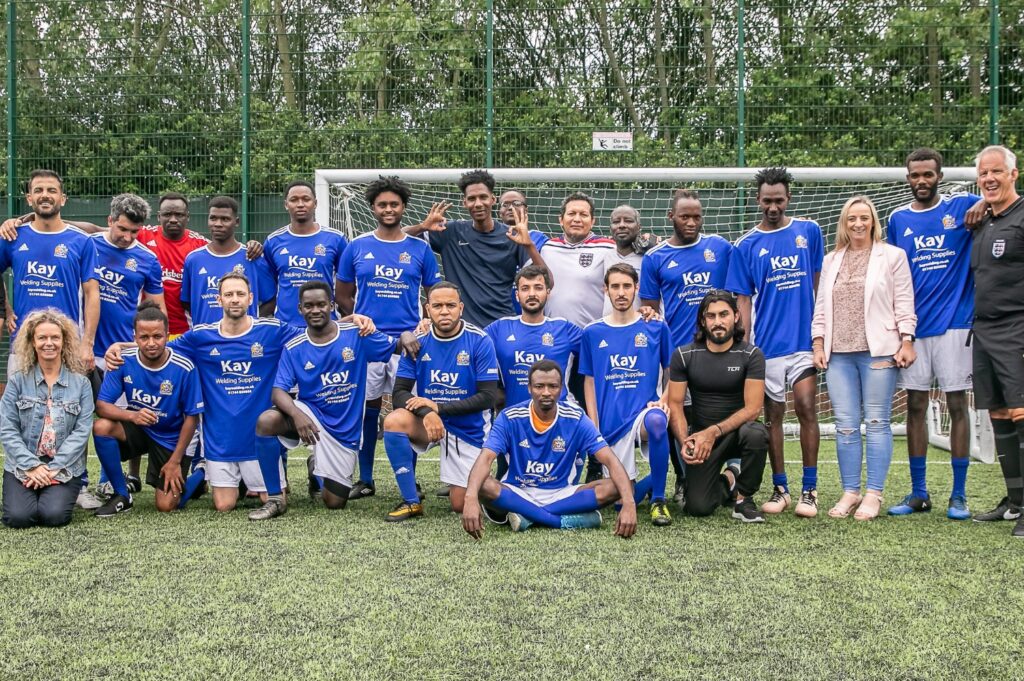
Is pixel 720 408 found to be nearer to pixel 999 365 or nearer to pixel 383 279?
pixel 999 365

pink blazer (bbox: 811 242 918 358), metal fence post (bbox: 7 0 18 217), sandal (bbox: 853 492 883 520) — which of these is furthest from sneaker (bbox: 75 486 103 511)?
metal fence post (bbox: 7 0 18 217)

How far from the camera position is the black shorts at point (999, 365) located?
4719 millimetres

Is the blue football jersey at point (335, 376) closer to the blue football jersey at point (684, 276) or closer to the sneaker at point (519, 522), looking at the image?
the sneaker at point (519, 522)

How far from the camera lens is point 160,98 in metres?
10.7

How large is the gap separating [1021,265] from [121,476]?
15.7ft

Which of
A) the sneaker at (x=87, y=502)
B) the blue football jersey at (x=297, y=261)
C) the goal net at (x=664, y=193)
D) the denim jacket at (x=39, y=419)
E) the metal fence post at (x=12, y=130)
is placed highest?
the metal fence post at (x=12, y=130)

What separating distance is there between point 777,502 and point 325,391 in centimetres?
256

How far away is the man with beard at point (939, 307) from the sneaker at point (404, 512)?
2.50 metres

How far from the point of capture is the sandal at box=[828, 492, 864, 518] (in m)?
5.15

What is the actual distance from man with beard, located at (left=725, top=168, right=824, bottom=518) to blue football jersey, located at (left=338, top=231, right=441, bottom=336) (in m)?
1.97

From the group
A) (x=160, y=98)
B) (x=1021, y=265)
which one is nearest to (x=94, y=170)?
(x=160, y=98)

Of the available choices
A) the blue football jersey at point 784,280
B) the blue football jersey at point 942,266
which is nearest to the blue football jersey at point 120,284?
the blue football jersey at point 784,280

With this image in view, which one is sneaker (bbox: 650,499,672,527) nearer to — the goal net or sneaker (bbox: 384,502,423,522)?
sneaker (bbox: 384,502,423,522)

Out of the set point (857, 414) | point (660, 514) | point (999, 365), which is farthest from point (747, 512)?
point (999, 365)
